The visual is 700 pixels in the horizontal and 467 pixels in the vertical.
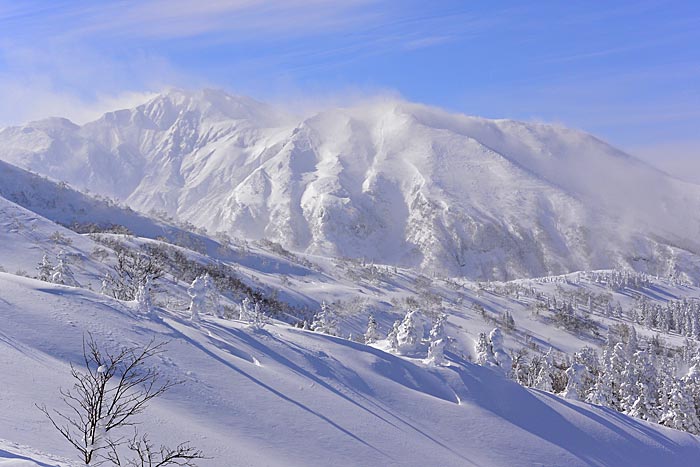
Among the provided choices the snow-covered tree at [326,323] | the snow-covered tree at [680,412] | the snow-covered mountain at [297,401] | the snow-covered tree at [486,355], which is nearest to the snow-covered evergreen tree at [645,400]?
the snow-covered tree at [680,412]

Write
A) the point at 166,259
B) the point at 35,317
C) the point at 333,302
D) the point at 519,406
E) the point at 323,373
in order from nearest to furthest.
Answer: the point at 35,317 → the point at 323,373 → the point at 519,406 → the point at 166,259 → the point at 333,302

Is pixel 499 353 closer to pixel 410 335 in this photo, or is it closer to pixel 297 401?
pixel 410 335

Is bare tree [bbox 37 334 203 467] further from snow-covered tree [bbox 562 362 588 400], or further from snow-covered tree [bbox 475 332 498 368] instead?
snow-covered tree [bbox 562 362 588 400]

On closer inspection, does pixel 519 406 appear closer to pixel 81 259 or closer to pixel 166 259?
pixel 81 259

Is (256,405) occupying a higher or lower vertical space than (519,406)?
lower

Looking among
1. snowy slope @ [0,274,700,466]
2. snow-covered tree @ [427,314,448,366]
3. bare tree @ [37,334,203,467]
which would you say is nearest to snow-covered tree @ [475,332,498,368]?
snowy slope @ [0,274,700,466]

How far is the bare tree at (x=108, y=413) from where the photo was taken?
1825 cm

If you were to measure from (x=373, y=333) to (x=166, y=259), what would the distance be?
3906 inches

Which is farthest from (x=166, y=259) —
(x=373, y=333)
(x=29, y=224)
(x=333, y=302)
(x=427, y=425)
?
(x=427, y=425)

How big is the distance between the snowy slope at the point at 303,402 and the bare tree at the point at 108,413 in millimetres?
1176

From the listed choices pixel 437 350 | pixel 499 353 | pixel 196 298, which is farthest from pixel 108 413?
pixel 499 353

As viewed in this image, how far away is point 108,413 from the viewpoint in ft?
59.5

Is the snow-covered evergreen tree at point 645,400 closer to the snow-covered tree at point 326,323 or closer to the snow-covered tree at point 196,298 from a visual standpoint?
the snow-covered tree at point 326,323

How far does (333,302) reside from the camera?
654ft
